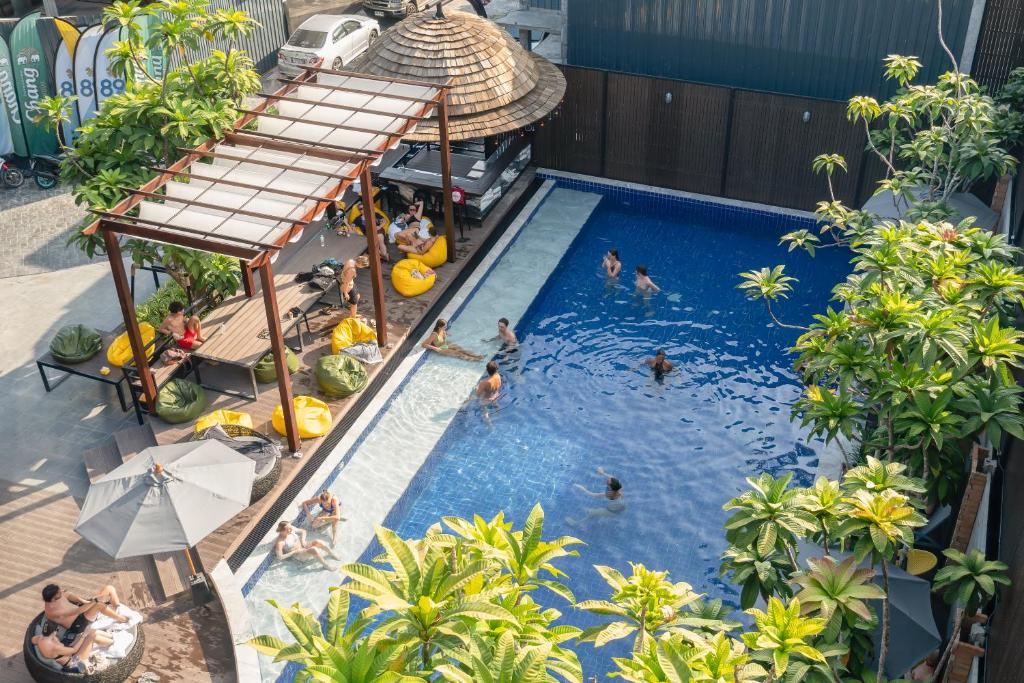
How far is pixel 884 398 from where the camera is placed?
10109 millimetres

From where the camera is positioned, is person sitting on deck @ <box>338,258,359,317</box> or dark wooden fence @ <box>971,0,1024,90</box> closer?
person sitting on deck @ <box>338,258,359,317</box>

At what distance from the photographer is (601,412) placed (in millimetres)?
16859

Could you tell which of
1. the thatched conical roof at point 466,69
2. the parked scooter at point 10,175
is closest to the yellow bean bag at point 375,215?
the thatched conical roof at point 466,69

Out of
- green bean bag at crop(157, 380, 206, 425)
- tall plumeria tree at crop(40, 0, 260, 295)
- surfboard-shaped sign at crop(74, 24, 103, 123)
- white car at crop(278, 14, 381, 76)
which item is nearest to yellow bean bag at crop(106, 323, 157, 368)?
green bean bag at crop(157, 380, 206, 425)

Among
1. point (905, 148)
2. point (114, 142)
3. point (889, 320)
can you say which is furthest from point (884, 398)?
point (114, 142)

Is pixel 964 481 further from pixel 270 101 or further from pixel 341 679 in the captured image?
pixel 270 101

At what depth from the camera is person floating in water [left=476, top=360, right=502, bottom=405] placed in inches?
658

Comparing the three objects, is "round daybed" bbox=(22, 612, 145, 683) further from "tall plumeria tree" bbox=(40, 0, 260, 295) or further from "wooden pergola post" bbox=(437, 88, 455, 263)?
"wooden pergola post" bbox=(437, 88, 455, 263)

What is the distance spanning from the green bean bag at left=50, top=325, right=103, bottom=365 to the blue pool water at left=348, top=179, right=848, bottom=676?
5.97 m

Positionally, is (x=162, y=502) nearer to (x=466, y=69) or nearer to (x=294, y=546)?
(x=294, y=546)

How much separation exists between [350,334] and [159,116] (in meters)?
4.77

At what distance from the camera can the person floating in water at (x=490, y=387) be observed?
1672 centimetres

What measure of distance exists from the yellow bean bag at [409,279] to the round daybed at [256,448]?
498cm

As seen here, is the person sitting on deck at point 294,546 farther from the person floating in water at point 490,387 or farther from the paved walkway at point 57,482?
the person floating in water at point 490,387
